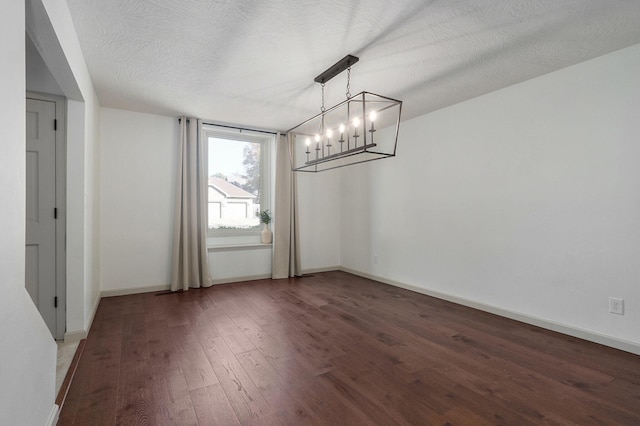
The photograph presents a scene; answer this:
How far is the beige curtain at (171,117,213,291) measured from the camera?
412 centimetres

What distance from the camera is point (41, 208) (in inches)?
98.0

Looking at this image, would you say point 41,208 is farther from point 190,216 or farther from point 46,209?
point 190,216

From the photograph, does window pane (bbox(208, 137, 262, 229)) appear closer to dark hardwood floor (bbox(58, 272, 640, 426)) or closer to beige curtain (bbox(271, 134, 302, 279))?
beige curtain (bbox(271, 134, 302, 279))

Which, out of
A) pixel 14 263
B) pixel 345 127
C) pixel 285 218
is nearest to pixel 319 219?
pixel 285 218

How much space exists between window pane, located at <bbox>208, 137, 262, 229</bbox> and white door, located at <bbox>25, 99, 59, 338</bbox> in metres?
2.24

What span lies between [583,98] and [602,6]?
95 centimetres

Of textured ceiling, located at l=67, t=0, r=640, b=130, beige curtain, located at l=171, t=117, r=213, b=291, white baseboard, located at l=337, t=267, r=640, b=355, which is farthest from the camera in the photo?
beige curtain, located at l=171, t=117, r=213, b=291

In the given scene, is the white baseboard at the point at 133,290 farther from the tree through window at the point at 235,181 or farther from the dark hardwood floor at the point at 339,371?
the tree through window at the point at 235,181

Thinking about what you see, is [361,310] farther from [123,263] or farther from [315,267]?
[123,263]

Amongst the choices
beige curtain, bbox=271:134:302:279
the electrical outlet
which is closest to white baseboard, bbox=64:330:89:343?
beige curtain, bbox=271:134:302:279

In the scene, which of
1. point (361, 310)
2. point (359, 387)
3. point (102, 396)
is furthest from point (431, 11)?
point (102, 396)

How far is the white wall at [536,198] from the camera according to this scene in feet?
8.08

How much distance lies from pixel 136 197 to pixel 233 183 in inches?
55.2

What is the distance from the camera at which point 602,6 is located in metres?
1.94
